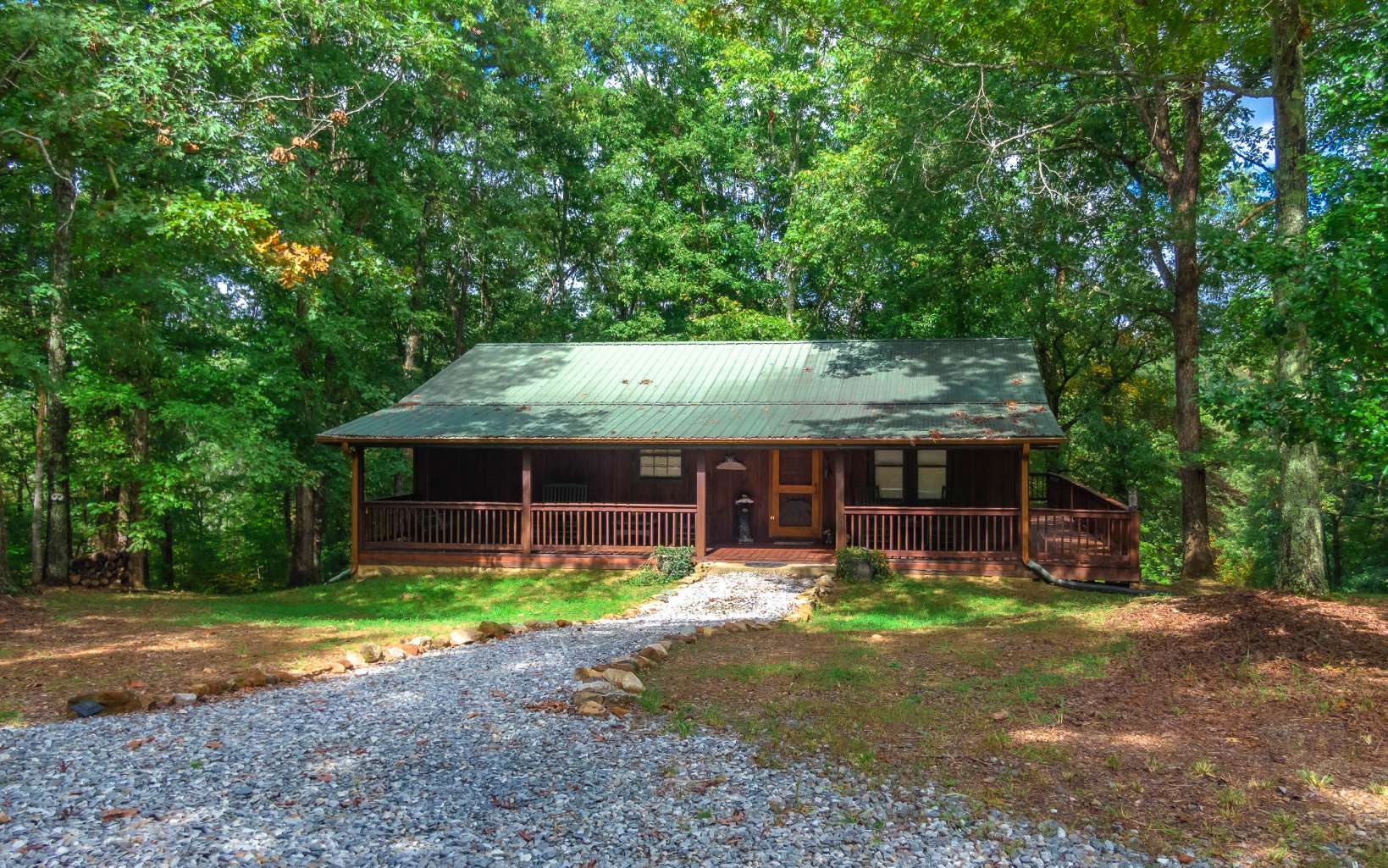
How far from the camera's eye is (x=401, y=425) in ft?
52.6

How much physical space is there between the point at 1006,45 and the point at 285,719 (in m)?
14.0

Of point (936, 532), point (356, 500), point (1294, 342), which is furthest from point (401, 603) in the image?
point (1294, 342)

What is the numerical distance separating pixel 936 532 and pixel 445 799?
12376 millimetres

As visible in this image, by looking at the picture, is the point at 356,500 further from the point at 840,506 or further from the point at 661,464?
the point at 840,506

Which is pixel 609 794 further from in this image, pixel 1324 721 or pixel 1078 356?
pixel 1078 356

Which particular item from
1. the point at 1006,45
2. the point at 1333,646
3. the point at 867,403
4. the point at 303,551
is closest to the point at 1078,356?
the point at 867,403

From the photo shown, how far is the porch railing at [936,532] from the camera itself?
564 inches

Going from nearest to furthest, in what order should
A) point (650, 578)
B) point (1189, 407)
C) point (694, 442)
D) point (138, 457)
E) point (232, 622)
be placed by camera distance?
point (232, 622)
point (650, 578)
point (694, 442)
point (138, 457)
point (1189, 407)

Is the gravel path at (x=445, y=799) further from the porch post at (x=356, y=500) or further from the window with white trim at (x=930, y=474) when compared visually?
the window with white trim at (x=930, y=474)

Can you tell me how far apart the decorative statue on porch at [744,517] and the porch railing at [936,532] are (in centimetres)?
219

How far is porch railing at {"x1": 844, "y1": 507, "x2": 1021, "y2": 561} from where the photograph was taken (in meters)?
14.3

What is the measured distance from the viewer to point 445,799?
437 centimetres

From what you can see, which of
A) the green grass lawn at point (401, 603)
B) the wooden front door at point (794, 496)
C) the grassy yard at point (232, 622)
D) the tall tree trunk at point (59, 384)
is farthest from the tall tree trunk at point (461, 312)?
the wooden front door at point (794, 496)

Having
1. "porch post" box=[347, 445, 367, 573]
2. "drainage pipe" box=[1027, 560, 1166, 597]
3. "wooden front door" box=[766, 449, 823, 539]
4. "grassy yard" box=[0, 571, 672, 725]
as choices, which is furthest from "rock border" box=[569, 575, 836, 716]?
"porch post" box=[347, 445, 367, 573]
